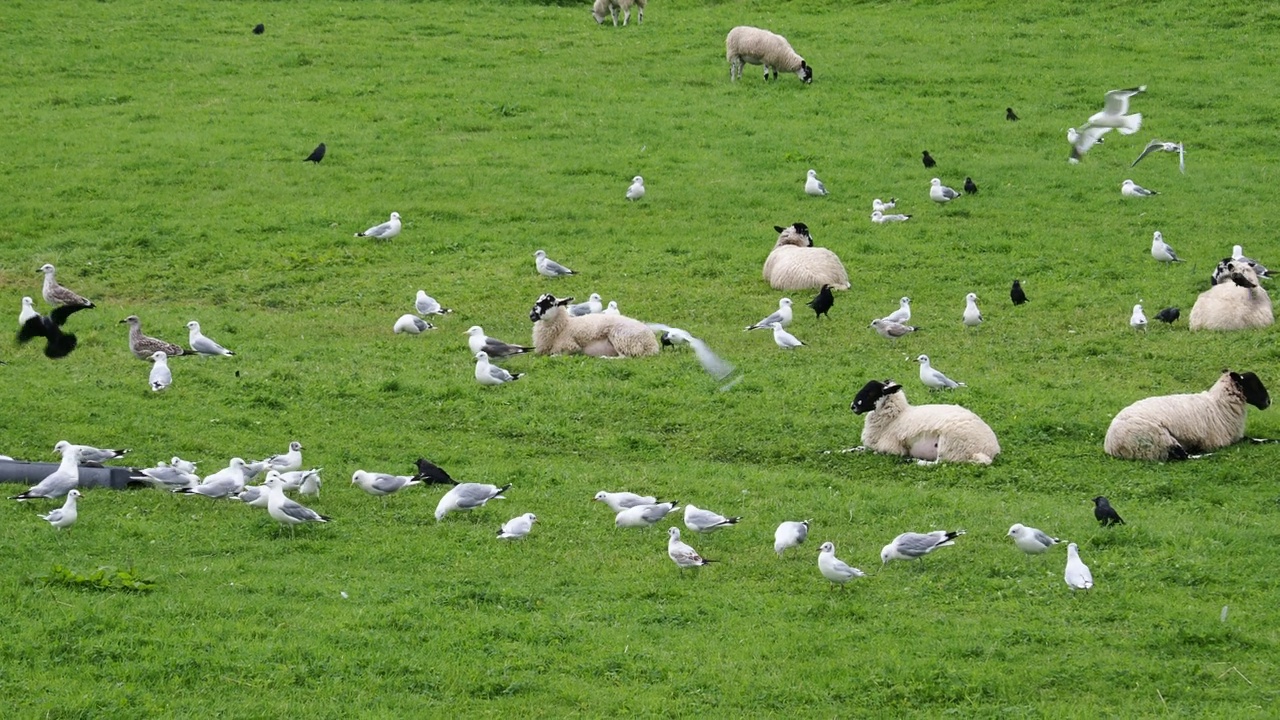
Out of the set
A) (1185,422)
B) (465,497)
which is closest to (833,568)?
(465,497)

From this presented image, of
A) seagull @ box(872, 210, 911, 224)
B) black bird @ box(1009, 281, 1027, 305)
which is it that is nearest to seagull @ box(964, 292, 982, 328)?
black bird @ box(1009, 281, 1027, 305)

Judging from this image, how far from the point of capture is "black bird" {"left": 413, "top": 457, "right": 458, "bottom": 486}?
13633 mm

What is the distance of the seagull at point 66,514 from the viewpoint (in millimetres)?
11750

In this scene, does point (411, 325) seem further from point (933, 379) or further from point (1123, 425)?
point (1123, 425)

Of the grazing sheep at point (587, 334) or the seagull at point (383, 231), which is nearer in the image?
the grazing sheep at point (587, 334)

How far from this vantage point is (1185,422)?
48.5 ft

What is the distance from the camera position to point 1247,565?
37.5 feet

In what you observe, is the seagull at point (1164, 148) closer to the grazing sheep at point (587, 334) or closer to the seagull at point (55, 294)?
the grazing sheep at point (587, 334)

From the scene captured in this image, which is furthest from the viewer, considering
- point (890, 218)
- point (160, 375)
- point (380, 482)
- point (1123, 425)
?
point (890, 218)

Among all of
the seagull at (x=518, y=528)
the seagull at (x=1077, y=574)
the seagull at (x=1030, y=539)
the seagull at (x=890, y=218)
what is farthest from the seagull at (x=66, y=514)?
the seagull at (x=890, y=218)

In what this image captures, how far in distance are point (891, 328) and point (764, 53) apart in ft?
55.1

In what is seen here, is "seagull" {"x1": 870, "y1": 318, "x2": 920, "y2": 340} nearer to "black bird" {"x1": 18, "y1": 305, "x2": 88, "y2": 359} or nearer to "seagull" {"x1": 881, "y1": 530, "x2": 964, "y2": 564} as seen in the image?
"seagull" {"x1": 881, "y1": 530, "x2": 964, "y2": 564}

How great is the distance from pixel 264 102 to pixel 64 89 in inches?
199

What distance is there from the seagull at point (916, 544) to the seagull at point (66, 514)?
21.7 feet
